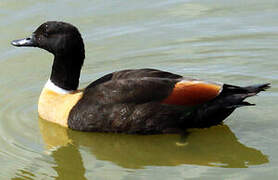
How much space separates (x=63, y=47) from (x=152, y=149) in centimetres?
191

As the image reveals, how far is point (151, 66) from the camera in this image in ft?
38.6

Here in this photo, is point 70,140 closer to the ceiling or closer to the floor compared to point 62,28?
closer to the floor

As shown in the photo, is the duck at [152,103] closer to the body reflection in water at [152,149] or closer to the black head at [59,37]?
the body reflection in water at [152,149]

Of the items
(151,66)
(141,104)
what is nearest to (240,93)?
(141,104)

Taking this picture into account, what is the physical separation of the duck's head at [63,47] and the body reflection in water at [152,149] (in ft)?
2.35

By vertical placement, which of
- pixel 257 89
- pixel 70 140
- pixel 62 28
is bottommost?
pixel 70 140

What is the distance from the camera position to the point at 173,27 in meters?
12.9

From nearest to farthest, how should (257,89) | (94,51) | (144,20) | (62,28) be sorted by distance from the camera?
(257,89) < (62,28) < (94,51) < (144,20)

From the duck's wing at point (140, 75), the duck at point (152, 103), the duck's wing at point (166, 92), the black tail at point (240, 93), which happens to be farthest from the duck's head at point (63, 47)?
the black tail at point (240, 93)

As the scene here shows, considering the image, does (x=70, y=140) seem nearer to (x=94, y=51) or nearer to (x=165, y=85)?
(x=165, y=85)

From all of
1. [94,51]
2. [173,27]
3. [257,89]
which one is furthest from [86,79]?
[257,89]

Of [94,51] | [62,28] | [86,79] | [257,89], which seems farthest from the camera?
[94,51]

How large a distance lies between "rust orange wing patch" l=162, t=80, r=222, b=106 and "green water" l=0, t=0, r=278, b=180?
526 millimetres

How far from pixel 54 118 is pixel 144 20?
11.9 ft
